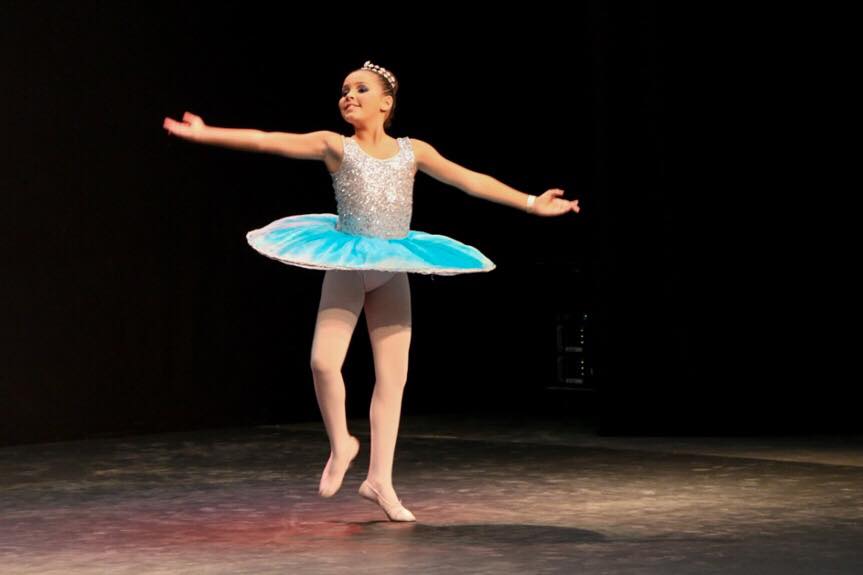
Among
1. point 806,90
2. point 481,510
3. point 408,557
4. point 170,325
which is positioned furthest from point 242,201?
point 408,557

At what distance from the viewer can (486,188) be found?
4.48 meters

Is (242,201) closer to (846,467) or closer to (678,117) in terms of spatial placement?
(678,117)

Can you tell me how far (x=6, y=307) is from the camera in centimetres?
680

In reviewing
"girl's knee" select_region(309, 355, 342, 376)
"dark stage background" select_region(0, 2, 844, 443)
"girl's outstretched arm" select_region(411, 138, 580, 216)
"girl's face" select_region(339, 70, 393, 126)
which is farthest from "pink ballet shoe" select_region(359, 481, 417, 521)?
"dark stage background" select_region(0, 2, 844, 443)

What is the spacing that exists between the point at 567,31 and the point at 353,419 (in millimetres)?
2526

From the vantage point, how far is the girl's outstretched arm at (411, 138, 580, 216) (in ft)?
14.5

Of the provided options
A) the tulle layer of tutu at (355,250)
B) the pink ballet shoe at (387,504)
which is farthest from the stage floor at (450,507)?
the tulle layer of tutu at (355,250)

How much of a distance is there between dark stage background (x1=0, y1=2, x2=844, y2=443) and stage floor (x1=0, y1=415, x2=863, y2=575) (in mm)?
314

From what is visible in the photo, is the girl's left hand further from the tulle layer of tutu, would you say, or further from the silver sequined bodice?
the silver sequined bodice

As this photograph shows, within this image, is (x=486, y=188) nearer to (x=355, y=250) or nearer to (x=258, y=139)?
(x=355, y=250)

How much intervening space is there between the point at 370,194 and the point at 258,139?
365mm

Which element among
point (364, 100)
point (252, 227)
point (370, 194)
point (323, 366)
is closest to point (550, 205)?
point (370, 194)

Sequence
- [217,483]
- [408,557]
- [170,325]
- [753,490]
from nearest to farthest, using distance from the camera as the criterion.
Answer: [408,557] < [753,490] < [217,483] < [170,325]

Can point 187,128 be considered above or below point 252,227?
below
